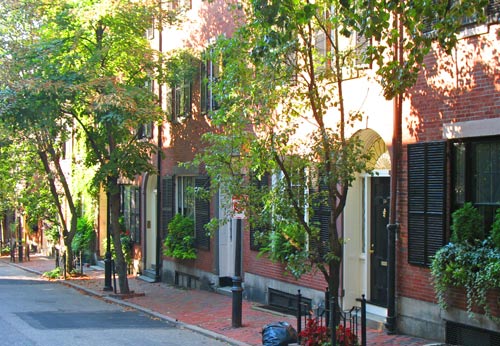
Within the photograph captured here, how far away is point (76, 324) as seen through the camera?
13.3m

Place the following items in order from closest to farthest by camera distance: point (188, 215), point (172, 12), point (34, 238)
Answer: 1. point (172, 12)
2. point (188, 215)
3. point (34, 238)

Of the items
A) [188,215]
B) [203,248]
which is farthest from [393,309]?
[188,215]

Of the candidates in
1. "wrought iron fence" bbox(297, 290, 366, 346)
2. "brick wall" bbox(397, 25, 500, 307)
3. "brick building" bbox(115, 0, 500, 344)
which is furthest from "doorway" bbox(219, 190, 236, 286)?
"wrought iron fence" bbox(297, 290, 366, 346)

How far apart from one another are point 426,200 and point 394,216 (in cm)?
78

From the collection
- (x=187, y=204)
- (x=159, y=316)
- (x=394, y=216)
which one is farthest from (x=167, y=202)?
(x=394, y=216)

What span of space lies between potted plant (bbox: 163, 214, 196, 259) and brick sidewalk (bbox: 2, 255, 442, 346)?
0.99m

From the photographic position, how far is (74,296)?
18234mm

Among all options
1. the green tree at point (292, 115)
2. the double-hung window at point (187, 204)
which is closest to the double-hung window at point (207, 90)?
the double-hung window at point (187, 204)

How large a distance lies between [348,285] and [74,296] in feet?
28.2

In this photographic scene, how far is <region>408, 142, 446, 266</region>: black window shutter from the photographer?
408 inches

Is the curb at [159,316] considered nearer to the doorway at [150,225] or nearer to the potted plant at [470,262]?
the doorway at [150,225]

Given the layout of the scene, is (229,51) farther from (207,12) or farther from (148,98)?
(207,12)

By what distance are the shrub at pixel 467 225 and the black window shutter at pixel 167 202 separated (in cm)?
1151

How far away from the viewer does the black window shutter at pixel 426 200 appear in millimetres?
10375
